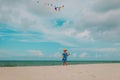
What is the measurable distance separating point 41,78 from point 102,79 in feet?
8.26

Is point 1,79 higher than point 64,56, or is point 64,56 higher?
point 64,56

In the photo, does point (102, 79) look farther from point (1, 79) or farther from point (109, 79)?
point (1, 79)

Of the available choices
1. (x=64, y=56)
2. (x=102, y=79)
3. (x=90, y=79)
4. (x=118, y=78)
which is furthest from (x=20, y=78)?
(x=64, y=56)

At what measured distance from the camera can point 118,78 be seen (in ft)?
27.7

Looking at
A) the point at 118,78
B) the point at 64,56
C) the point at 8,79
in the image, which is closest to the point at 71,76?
the point at 118,78

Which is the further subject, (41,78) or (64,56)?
(64,56)

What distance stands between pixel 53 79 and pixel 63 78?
515 mm

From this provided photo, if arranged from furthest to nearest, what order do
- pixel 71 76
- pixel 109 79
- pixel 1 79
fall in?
pixel 71 76, pixel 109 79, pixel 1 79

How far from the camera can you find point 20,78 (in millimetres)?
7883

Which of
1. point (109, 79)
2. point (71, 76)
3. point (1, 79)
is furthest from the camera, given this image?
point (71, 76)

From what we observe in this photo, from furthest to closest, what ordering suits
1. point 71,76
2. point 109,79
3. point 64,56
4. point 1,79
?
1. point 64,56
2. point 71,76
3. point 109,79
4. point 1,79

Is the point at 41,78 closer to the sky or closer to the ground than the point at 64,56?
closer to the ground

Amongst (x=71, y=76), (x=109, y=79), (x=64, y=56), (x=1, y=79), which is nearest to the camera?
(x=1, y=79)

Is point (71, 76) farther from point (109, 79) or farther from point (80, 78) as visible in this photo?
point (109, 79)
